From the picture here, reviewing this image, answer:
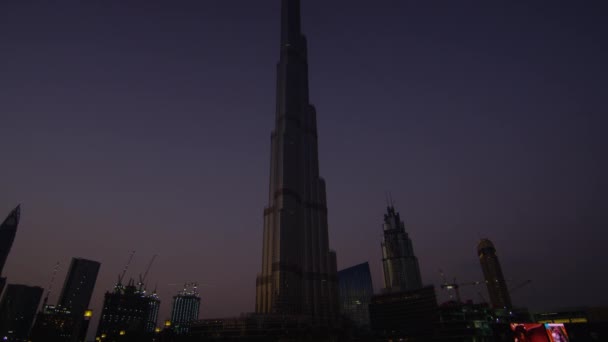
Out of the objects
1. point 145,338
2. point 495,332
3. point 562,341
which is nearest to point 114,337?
point 145,338

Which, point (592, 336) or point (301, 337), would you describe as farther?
point (301, 337)

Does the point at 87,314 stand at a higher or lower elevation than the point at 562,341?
higher

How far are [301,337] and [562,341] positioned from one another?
15681 cm

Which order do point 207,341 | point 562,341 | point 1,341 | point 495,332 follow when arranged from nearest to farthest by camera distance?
point 562,341 → point 495,332 → point 1,341 → point 207,341

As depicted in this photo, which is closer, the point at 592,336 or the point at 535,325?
the point at 535,325

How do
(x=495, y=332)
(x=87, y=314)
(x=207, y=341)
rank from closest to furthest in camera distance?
1. (x=87, y=314)
2. (x=495, y=332)
3. (x=207, y=341)

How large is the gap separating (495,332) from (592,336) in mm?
28319

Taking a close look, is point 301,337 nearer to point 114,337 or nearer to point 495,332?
point 114,337

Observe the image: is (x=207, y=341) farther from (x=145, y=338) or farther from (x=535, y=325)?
(x=535, y=325)

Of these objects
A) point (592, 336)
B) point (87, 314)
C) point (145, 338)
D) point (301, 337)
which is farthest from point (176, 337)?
point (592, 336)

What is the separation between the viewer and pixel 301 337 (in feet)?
645

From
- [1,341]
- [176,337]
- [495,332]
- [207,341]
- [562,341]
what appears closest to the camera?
[562,341]

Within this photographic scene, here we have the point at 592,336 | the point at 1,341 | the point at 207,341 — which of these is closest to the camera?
the point at 592,336

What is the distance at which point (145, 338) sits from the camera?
7096 inches
